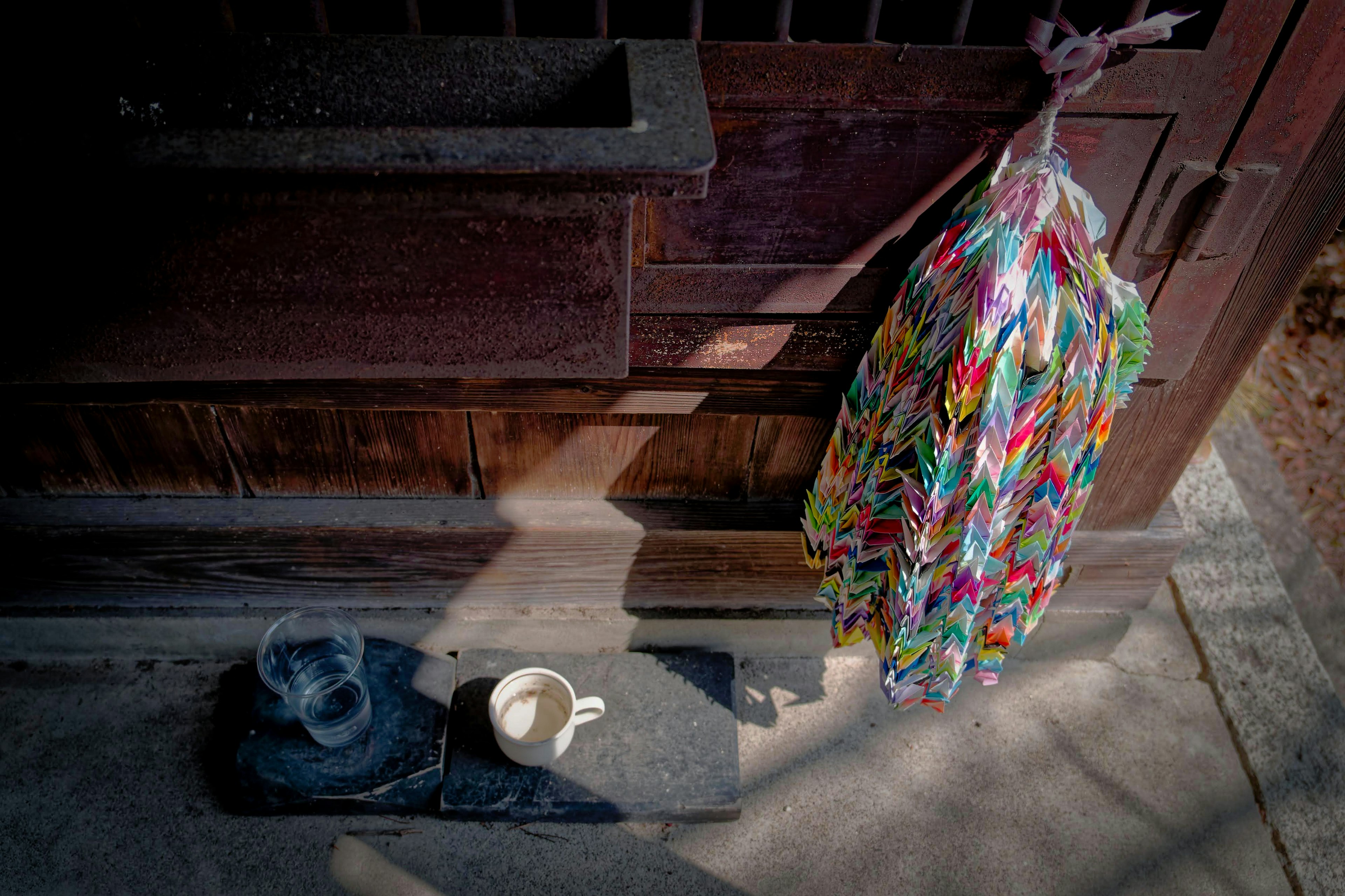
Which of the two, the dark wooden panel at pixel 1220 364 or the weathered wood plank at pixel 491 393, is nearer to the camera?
the dark wooden panel at pixel 1220 364

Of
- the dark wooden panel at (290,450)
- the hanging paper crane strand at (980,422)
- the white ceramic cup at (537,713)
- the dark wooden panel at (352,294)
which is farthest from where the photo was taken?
the white ceramic cup at (537,713)

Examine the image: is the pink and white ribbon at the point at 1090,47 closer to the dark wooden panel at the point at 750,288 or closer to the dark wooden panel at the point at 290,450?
the dark wooden panel at the point at 750,288

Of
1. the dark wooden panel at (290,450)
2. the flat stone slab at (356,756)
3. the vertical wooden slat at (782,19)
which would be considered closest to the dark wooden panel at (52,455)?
the dark wooden panel at (290,450)

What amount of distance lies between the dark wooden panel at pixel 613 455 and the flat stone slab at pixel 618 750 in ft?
1.82

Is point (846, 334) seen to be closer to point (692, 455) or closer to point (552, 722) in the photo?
point (692, 455)

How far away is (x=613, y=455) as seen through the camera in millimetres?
2100

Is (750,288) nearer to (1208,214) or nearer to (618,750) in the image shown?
(1208,214)

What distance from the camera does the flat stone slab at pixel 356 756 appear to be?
2088 millimetres

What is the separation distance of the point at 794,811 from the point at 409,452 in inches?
54.9

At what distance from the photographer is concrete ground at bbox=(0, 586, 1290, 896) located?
2047 millimetres

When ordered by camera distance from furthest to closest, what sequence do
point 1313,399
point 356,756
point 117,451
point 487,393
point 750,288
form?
point 1313,399 → point 356,756 → point 117,451 → point 487,393 → point 750,288

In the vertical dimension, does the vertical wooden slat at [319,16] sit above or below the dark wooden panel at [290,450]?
above

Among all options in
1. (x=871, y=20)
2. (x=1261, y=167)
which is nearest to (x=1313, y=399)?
(x=1261, y=167)

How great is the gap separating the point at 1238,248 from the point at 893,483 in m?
0.85
